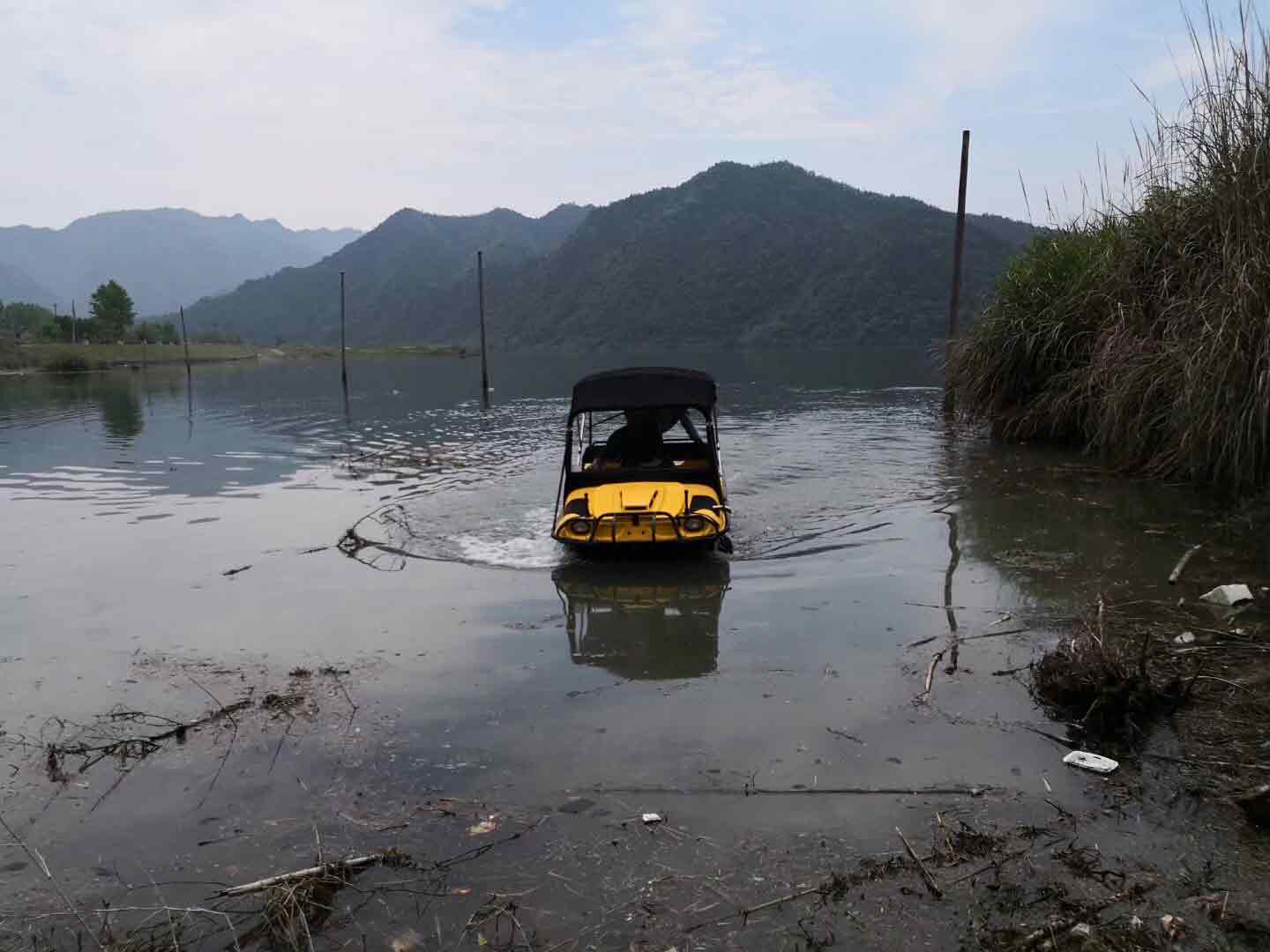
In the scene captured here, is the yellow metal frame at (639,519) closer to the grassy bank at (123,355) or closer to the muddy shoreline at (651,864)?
the muddy shoreline at (651,864)

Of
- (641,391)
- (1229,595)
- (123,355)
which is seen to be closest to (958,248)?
(641,391)

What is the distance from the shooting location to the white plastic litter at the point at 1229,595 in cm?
644

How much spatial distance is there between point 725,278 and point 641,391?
122 m

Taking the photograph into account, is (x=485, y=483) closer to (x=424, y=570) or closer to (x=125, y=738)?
(x=424, y=570)

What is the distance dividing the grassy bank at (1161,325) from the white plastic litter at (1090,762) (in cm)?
501

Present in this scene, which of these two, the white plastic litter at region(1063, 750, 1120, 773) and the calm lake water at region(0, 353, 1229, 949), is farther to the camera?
the calm lake water at region(0, 353, 1229, 949)

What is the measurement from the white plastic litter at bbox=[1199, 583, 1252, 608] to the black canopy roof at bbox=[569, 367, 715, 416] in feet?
17.1

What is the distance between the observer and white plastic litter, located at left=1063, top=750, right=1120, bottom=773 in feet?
14.2

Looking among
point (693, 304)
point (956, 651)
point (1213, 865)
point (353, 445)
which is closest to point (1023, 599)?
point (956, 651)

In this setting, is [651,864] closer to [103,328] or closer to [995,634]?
[995,634]

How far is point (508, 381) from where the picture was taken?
165 feet

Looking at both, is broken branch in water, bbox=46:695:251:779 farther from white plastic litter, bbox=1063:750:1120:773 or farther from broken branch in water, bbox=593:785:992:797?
white plastic litter, bbox=1063:750:1120:773

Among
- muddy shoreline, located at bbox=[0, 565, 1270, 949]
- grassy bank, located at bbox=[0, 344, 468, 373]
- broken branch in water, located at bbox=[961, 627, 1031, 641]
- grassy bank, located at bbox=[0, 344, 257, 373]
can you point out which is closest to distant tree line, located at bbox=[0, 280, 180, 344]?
grassy bank, located at bbox=[0, 344, 257, 373]

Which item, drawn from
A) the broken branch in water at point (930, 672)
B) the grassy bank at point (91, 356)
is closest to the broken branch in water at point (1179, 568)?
the broken branch in water at point (930, 672)
